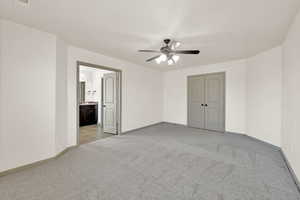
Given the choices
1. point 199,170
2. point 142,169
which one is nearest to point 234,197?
point 199,170

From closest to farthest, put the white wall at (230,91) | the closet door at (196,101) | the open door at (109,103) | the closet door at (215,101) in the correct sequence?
the white wall at (230,91) < the open door at (109,103) < the closet door at (215,101) < the closet door at (196,101)

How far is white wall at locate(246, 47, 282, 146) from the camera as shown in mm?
3283

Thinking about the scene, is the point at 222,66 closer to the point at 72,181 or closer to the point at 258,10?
the point at 258,10

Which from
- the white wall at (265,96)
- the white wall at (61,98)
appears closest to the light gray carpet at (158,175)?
the white wall at (61,98)

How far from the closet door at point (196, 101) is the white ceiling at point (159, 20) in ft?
7.53

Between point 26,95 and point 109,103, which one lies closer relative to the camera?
point 26,95

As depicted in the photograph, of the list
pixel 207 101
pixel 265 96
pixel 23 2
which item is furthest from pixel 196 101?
pixel 23 2

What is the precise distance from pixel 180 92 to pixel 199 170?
4.02m

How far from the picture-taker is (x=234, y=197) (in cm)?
172

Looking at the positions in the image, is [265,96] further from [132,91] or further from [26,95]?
[26,95]

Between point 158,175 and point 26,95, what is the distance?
270 cm

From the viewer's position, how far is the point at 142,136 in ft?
14.4

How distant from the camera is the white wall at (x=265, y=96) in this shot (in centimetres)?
328

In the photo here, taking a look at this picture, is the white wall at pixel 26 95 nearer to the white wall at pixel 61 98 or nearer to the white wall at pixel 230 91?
the white wall at pixel 61 98
